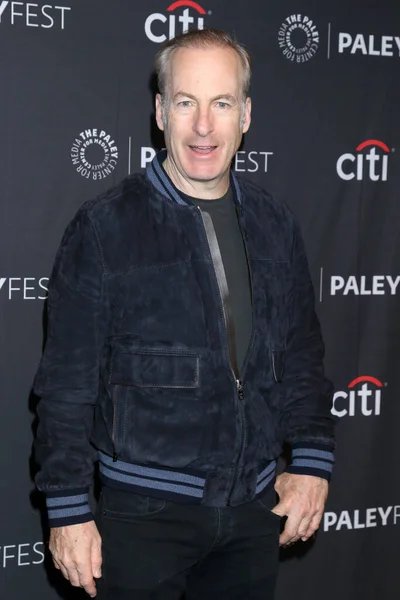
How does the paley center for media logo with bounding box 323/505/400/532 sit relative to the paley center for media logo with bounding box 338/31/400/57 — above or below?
below

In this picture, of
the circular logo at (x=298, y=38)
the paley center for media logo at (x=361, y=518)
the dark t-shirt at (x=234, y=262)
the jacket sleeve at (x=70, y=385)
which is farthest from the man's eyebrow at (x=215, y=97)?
the paley center for media logo at (x=361, y=518)

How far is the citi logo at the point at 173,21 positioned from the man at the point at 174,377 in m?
0.91

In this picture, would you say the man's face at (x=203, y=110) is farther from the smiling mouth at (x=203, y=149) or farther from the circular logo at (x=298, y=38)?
the circular logo at (x=298, y=38)

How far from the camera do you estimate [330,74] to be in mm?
3133

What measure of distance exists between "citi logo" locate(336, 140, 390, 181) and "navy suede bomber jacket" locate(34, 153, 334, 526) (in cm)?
133

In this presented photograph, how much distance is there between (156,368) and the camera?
1.89 m

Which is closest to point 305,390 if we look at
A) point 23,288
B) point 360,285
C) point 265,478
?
point 265,478

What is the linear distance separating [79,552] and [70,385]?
0.37m

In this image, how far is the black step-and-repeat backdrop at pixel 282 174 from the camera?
275 cm

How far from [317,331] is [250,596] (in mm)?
→ 691

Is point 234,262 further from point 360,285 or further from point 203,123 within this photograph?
point 360,285

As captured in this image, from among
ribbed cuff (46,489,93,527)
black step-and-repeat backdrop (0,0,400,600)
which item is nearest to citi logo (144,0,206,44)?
black step-and-repeat backdrop (0,0,400,600)

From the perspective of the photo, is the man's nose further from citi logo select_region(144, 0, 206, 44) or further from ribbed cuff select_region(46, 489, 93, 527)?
citi logo select_region(144, 0, 206, 44)

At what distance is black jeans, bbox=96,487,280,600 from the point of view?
1.88 meters
